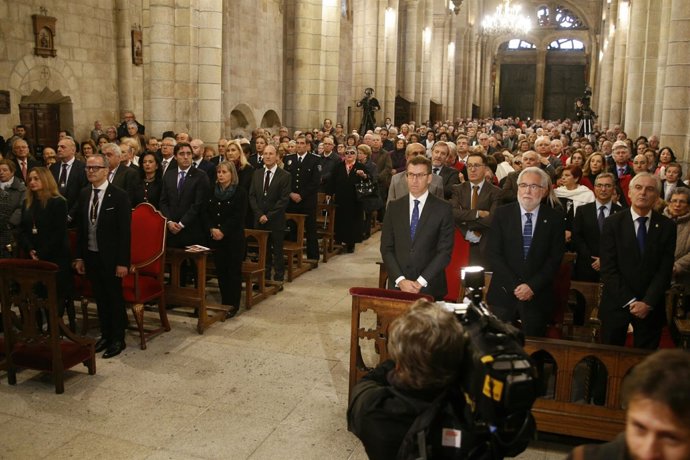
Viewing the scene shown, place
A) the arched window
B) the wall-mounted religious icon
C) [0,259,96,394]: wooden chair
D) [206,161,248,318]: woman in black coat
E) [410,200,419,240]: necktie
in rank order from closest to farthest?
[0,259,96,394]: wooden chair
[410,200,419,240]: necktie
[206,161,248,318]: woman in black coat
the wall-mounted religious icon
the arched window

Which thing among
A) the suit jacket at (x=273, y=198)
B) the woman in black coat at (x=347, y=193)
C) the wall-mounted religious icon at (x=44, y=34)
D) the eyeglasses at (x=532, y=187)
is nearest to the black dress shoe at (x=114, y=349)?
the suit jacket at (x=273, y=198)

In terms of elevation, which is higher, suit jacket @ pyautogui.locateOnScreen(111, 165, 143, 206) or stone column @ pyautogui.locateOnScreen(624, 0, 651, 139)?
stone column @ pyautogui.locateOnScreen(624, 0, 651, 139)

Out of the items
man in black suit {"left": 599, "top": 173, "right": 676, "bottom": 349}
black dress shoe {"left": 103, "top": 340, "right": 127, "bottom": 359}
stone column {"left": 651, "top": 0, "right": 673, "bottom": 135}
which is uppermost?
stone column {"left": 651, "top": 0, "right": 673, "bottom": 135}

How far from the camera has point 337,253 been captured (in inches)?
434

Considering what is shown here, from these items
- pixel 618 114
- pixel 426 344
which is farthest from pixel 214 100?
pixel 618 114

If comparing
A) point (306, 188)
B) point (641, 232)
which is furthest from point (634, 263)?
point (306, 188)

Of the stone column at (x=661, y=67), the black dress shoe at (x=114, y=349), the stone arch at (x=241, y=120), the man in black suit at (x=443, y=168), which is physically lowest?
the black dress shoe at (x=114, y=349)

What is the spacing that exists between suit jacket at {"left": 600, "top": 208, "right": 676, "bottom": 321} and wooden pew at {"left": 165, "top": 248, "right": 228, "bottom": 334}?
3.95 metres

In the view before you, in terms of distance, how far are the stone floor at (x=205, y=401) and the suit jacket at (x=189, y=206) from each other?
941mm

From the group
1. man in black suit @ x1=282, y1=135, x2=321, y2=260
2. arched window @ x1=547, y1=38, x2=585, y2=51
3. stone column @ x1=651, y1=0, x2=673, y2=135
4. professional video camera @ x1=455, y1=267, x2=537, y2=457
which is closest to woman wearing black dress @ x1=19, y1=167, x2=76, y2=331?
man in black suit @ x1=282, y1=135, x2=321, y2=260

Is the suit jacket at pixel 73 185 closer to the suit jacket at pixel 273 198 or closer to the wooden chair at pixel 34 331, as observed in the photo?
the suit jacket at pixel 273 198

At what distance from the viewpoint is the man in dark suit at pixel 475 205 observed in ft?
21.3

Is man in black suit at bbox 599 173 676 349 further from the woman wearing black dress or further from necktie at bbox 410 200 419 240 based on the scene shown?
the woman wearing black dress

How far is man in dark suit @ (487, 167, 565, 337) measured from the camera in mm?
4914
